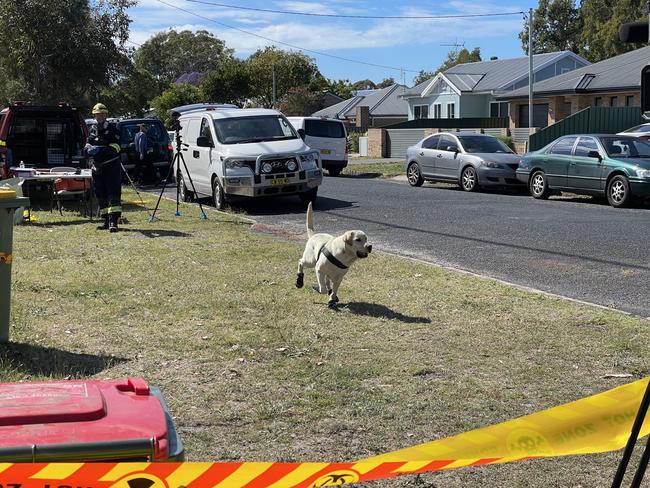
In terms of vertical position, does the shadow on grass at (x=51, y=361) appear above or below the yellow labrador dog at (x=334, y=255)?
below

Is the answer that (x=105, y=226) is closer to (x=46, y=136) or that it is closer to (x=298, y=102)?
(x=46, y=136)

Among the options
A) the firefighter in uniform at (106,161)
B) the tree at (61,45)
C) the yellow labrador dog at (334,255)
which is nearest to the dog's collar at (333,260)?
the yellow labrador dog at (334,255)

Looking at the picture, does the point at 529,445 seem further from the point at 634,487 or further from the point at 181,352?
the point at 181,352

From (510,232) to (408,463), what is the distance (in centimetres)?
1057

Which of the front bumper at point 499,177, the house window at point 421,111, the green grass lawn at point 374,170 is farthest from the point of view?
the house window at point 421,111

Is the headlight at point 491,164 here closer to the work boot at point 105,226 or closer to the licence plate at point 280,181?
the licence plate at point 280,181

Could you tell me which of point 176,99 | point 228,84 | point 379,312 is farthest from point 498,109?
point 379,312

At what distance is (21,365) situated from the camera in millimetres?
5762

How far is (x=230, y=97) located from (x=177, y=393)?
6385 cm

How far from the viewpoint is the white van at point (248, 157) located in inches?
637

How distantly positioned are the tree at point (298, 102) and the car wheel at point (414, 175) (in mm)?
48508

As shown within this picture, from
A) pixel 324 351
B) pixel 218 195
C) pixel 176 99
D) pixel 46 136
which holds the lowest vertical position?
pixel 324 351

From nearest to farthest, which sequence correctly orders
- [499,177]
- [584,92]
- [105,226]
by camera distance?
[105,226] → [499,177] → [584,92]

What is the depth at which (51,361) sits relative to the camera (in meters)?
5.92
